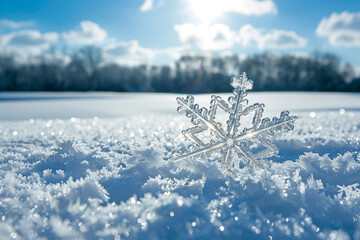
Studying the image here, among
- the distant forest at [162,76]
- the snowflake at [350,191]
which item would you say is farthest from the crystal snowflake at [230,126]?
the distant forest at [162,76]

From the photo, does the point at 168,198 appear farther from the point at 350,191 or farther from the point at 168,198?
the point at 350,191

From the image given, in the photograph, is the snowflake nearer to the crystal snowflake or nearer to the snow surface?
the snow surface

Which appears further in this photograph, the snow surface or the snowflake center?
the snowflake center

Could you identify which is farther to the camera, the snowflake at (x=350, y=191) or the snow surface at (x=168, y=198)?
the snowflake at (x=350, y=191)

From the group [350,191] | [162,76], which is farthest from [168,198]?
[162,76]

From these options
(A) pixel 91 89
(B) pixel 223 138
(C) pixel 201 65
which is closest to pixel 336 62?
(C) pixel 201 65

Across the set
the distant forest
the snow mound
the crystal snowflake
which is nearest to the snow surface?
the snow mound

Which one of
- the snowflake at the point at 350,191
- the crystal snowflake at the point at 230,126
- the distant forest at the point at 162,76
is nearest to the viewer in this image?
the snowflake at the point at 350,191

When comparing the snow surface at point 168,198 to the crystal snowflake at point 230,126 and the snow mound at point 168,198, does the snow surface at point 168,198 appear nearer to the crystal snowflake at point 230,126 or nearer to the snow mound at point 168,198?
the snow mound at point 168,198

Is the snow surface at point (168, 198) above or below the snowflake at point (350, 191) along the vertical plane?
below
